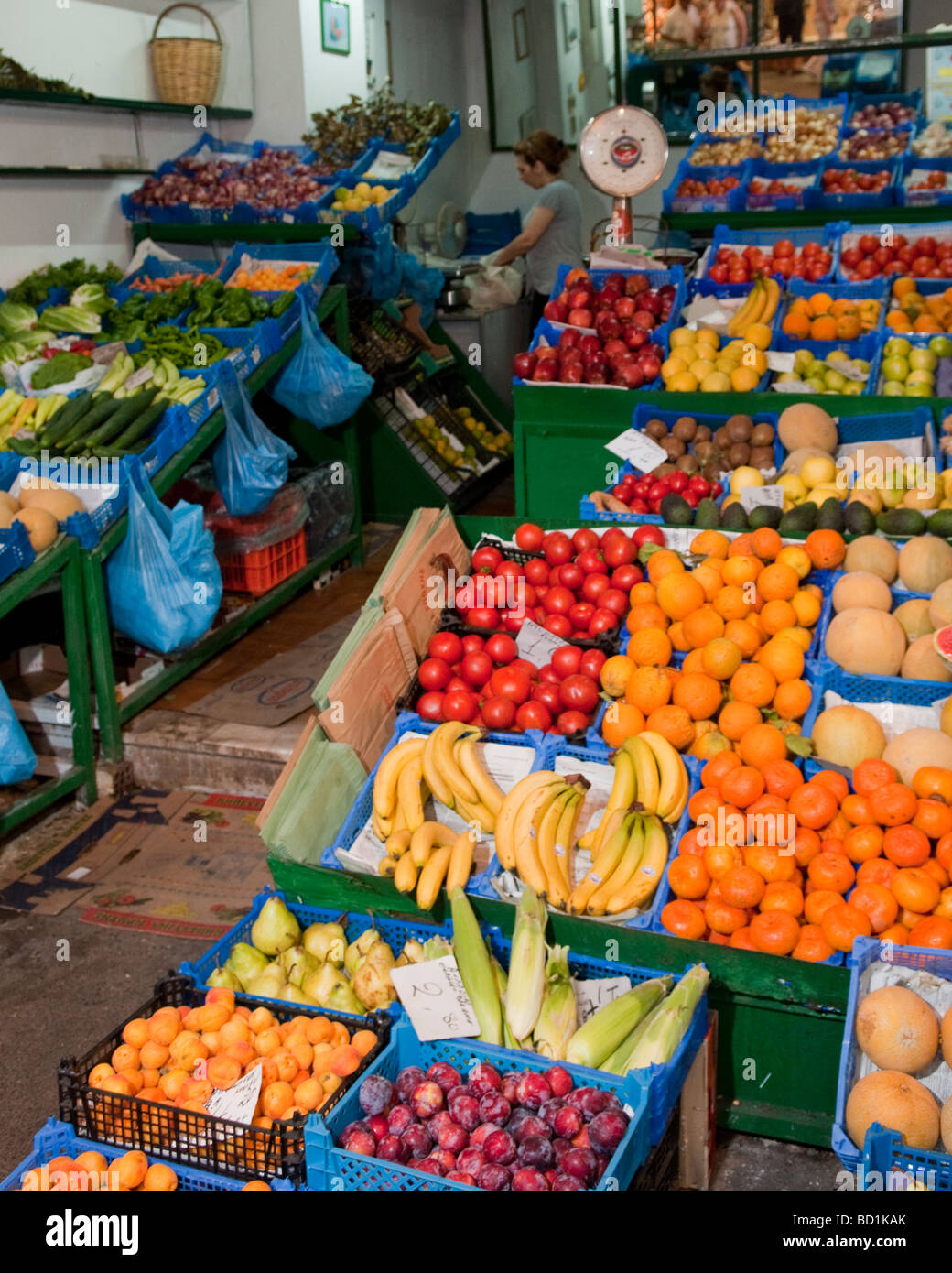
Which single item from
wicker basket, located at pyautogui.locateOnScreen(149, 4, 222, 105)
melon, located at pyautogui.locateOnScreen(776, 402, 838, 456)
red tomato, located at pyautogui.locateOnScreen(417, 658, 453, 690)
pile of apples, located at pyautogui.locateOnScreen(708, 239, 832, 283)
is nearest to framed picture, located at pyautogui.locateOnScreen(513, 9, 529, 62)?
wicker basket, located at pyautogui.locateOnScreen(149, 4, 222, 105)

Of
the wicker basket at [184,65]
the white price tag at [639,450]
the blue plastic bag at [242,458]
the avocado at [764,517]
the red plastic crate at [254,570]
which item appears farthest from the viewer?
the wicker basket at [184,65]

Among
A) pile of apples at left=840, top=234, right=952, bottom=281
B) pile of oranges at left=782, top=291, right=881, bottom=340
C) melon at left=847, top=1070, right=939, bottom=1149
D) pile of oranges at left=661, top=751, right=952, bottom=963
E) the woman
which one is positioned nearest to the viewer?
melon at left=847, top=1070, right=939, bottom=1149

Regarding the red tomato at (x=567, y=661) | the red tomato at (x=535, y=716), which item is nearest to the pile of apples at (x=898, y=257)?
the red tomato at (x=567, y=661)

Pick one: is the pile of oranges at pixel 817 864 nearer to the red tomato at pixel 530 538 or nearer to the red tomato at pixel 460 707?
the red tomato at pixel 460 707

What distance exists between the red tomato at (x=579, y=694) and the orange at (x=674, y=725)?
10.0 inches

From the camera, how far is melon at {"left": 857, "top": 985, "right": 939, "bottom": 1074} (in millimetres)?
2338

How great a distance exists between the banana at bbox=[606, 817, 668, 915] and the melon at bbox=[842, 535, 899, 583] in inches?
46.7

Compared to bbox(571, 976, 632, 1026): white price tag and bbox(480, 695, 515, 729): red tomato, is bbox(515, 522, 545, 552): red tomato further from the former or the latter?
bbox(571, 976, 632, 1026): white price tag

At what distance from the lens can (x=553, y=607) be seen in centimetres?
388

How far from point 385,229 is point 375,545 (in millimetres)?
1737

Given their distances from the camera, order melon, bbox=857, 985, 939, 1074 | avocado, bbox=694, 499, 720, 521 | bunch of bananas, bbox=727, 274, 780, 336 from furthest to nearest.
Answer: bunch of bananas, bbox=727, 274, 780, 336
avocado, bbox=694, 499, 720, 521
melon, bbox=857, 985, 939, 1074

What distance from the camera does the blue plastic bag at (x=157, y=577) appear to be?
181 inches
